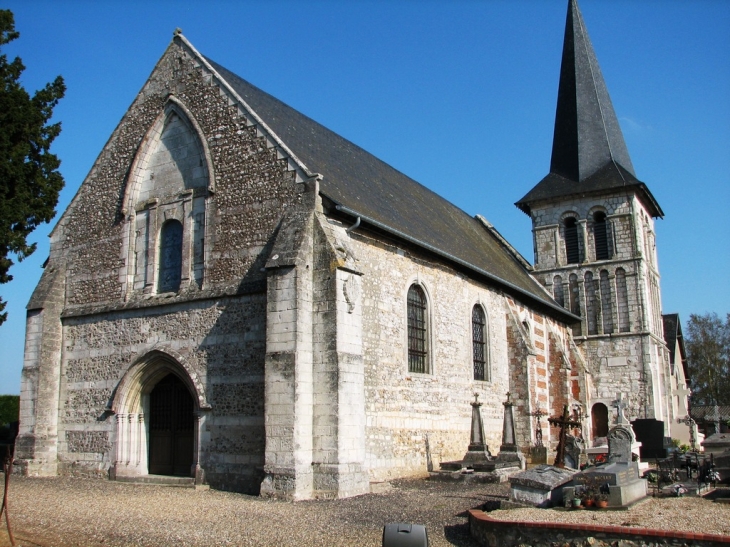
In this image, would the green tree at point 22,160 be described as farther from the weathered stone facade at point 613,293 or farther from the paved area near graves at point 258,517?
the weathered stone facade at point 613,293

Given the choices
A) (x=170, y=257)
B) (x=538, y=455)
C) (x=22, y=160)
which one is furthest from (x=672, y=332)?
(x=22, y=160)

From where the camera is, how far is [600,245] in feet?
92.6

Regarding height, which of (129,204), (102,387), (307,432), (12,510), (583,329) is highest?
(129,204)

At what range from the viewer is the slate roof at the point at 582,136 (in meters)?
28.5

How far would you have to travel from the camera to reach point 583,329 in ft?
90.6

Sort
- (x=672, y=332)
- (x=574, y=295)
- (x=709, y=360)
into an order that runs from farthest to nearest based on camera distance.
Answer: (x=709, y=360) → (x=672, y=332) → (x=574, y=295)

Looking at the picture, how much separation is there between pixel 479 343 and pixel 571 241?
433 inches

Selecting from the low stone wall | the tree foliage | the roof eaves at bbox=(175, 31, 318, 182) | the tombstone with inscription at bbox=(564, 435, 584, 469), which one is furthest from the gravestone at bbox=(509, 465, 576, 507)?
the tree foliage

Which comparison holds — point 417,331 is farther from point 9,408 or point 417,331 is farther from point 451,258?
point 9,408

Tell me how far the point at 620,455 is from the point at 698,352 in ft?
137

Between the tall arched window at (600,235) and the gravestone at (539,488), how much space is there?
19406 mm

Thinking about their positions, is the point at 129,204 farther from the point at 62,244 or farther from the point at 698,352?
the point at 698,352

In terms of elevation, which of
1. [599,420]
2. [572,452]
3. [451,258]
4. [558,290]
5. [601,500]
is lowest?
[601,500]

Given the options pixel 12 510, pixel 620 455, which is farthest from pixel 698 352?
pixel 12 510
